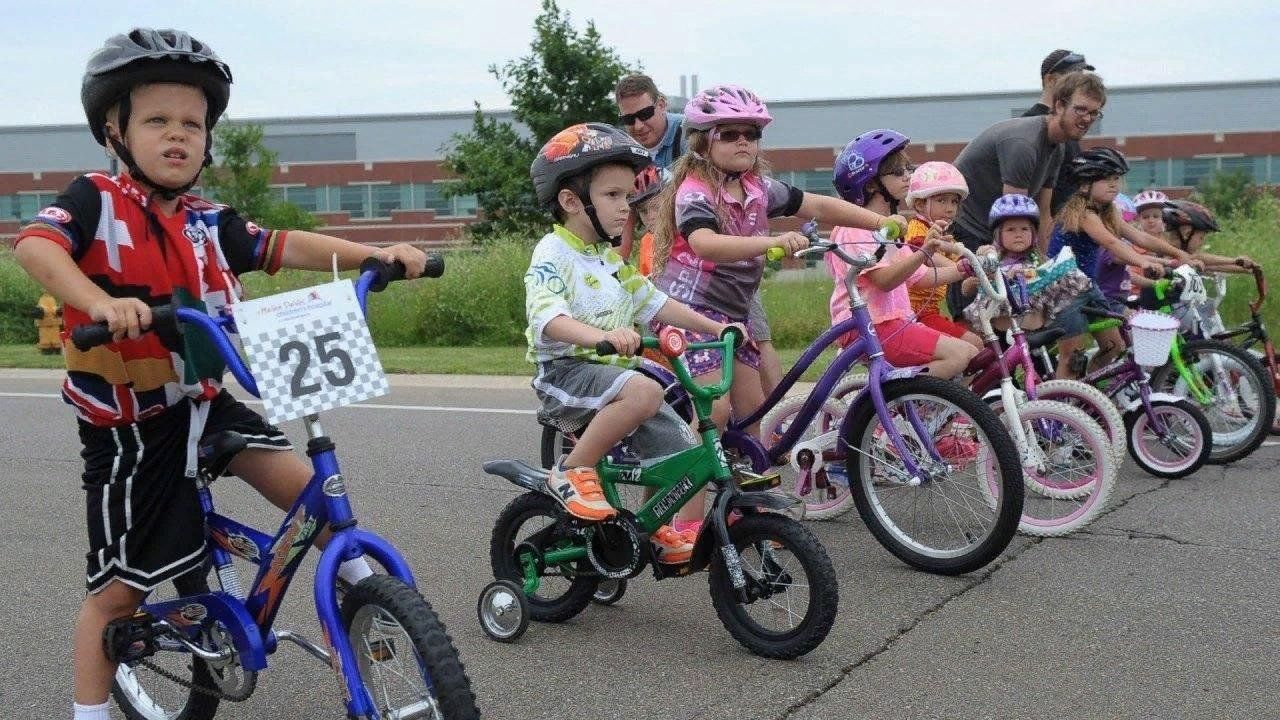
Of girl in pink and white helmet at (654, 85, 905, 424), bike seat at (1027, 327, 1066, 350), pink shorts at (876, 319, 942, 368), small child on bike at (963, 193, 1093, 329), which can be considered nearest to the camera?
girl in pink and white helmet at (654, 85, 905, 424)

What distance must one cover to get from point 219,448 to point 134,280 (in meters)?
0.48

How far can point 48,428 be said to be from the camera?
34.7 feet

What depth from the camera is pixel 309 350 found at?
3078 mm

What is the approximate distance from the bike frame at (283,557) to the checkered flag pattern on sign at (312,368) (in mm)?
46

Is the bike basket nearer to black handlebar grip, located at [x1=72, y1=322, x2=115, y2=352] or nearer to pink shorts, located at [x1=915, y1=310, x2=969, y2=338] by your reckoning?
pink shorts, located at [x1=915, y1=310, x2=969, y2=338]

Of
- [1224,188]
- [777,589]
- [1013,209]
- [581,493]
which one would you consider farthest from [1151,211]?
[1224,188]

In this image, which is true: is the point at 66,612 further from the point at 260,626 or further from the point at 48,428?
the point at 48,428

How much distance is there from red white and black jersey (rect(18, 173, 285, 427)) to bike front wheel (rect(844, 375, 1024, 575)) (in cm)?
280

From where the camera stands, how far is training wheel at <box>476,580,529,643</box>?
471 cm

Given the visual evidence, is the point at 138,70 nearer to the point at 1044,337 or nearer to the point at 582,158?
the point at 582,158

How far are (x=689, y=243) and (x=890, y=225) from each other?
2.69 ft

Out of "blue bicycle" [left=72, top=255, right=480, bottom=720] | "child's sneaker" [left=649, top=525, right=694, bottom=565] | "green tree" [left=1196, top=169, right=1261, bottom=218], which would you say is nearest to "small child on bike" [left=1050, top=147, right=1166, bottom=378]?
"child's sneaker" [left=649, top=525, right=694, bottom=565]

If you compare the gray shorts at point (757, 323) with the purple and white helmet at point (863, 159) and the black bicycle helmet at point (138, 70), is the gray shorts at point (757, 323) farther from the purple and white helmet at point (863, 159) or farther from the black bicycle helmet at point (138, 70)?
the black bicycle helmet at point (138, 70)

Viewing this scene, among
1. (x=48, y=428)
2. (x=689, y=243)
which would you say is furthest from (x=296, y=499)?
(x=48, y=428)
